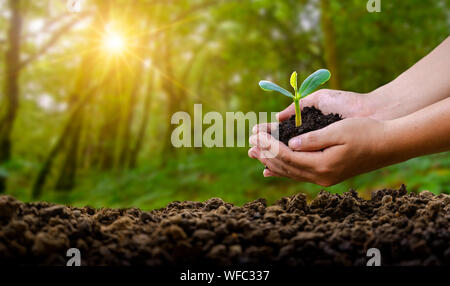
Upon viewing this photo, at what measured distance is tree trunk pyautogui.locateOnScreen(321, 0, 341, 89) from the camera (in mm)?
3233

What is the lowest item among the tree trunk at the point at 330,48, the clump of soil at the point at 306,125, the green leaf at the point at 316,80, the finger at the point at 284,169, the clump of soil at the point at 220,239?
the clump of soil at the point at 220,239

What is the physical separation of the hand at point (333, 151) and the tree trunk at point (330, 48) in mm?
2239

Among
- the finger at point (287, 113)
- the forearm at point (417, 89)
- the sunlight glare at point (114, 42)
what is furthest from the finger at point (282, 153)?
the sunlight glare at point (114, 42)

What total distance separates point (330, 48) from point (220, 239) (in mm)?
2956

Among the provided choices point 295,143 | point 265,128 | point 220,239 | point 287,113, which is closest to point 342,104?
point 287,113

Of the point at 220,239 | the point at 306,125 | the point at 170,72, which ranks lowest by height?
the point at 220,239

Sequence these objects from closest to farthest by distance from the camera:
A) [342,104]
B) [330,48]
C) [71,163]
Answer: [342,104] → [330,48] → [71,163]

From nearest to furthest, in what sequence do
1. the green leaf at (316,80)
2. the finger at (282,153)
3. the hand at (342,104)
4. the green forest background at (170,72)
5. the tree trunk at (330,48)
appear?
the finger at (282,153), the green leaf at (316,80), the hand at (342,104), the tree trunk at (330,48), the green forest background at (170,72)

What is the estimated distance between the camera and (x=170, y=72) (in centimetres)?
727

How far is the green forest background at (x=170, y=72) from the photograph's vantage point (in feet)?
12.7

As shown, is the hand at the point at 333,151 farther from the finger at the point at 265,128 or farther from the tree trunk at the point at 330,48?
the tree trunk at the point at 330,48

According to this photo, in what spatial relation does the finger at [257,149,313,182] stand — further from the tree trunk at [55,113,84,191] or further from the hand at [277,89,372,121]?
the tree trunk at [55,113,84,191]

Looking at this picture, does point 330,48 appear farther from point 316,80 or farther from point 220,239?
point 220,239

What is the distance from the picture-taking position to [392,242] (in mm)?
766
